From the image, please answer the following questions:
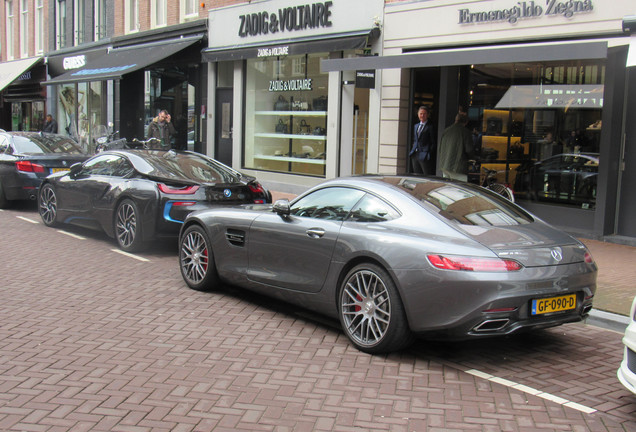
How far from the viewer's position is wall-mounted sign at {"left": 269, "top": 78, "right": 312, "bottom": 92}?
1609 centimetres

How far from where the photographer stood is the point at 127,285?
726cm

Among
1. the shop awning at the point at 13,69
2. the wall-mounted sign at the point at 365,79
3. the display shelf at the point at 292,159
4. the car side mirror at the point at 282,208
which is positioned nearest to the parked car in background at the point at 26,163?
the display shelf at the point at 292,159

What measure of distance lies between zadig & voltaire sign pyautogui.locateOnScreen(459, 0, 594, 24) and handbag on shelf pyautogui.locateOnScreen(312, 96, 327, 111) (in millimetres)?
4330

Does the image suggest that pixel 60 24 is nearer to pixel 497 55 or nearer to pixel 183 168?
pixel 183 168

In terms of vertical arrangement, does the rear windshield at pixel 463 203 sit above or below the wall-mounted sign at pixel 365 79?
below

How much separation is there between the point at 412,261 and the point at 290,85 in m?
12.6

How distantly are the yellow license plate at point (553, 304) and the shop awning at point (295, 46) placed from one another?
9800mm

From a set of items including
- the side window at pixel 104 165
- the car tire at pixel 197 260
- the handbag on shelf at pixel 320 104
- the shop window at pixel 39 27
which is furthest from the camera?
the shop window at pixel 39 27

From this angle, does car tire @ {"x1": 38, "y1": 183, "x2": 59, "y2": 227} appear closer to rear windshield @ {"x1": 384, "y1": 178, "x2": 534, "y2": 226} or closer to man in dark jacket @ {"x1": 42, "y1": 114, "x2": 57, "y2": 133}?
rear windshield @ {"x1": 384, "y1": 178, "x2": 534, "y2": 226}

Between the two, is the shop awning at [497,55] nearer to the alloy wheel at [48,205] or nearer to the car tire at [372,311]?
the car tire at [372,311]

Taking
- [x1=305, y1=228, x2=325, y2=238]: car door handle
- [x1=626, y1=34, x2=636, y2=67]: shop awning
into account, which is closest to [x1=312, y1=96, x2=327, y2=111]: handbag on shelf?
[x1=626, y1=34, x2=636, y2=67]: shop awning

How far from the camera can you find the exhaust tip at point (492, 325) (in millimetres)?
4555

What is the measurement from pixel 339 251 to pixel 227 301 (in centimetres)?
186

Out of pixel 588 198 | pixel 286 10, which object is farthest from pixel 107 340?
pixel 286 10
